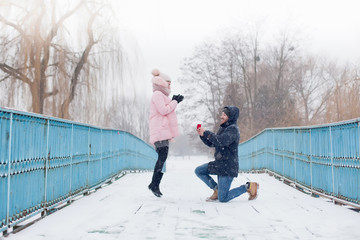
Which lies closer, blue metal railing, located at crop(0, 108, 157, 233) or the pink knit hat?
blue metal railing, located at crop(0, 108, 157, 233)

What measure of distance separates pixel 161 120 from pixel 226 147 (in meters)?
1.04

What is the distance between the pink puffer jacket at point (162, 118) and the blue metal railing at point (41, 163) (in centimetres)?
114

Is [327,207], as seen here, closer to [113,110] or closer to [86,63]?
[113,110]

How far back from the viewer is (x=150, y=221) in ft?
16.5

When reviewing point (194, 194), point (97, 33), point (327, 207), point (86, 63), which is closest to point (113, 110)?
point (86, 63)

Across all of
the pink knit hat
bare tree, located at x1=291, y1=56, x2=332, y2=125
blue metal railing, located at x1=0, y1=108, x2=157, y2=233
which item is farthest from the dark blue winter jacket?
bare tree, located at x1=291, y1=56, x2=332, y2=125

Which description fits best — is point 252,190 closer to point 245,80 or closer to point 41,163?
point 41,163

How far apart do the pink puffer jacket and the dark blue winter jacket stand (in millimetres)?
567

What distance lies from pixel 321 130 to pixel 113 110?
22.1 feet

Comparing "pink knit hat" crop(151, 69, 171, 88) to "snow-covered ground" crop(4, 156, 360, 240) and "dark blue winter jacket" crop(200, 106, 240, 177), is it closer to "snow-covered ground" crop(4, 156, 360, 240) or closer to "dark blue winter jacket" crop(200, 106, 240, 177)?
"dark blue winter jacket" crop(200, 106, 240, 177)

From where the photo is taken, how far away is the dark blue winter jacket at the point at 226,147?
21.3 ft

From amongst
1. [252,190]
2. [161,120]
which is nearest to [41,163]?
[161,120]

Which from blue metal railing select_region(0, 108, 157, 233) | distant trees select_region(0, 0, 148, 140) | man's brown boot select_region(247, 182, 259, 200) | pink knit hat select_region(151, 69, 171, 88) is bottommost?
man's brown boot select_region(247, 182, 259, 200)

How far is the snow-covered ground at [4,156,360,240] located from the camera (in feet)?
14.3
